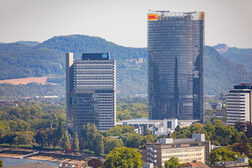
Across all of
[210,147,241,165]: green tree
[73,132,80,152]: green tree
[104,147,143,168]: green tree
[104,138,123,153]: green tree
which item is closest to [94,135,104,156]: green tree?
[104,138,123,153]: green tree

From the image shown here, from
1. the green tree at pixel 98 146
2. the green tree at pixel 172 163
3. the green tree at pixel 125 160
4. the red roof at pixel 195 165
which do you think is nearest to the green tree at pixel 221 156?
the red roof at pixel 195 165

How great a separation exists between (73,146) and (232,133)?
46480 millimetres

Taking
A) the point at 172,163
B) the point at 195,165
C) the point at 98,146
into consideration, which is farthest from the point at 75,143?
the point at 195,165

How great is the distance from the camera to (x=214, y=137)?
169500 millimetres

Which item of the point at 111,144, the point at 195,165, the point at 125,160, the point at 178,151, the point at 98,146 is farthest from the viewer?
the point at 111,144

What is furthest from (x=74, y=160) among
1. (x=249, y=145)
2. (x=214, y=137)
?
(x=249, y=145)

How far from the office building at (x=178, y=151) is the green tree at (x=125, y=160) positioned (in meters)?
2.67

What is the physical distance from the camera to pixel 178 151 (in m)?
135

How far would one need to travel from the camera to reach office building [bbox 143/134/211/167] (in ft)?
432

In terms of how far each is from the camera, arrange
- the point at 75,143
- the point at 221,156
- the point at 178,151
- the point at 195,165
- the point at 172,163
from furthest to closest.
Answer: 1. the point at 75,143
2. the point at 178,151
3. the point at 221,156
4. the point at 172,163
5. the point at 195,165

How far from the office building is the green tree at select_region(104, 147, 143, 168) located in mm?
2670

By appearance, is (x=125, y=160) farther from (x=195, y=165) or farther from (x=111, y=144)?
(x=111, y=144)

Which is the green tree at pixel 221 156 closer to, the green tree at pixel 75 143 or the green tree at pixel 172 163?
the green tree at pixel 172 163

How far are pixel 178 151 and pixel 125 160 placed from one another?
34.6 ft
